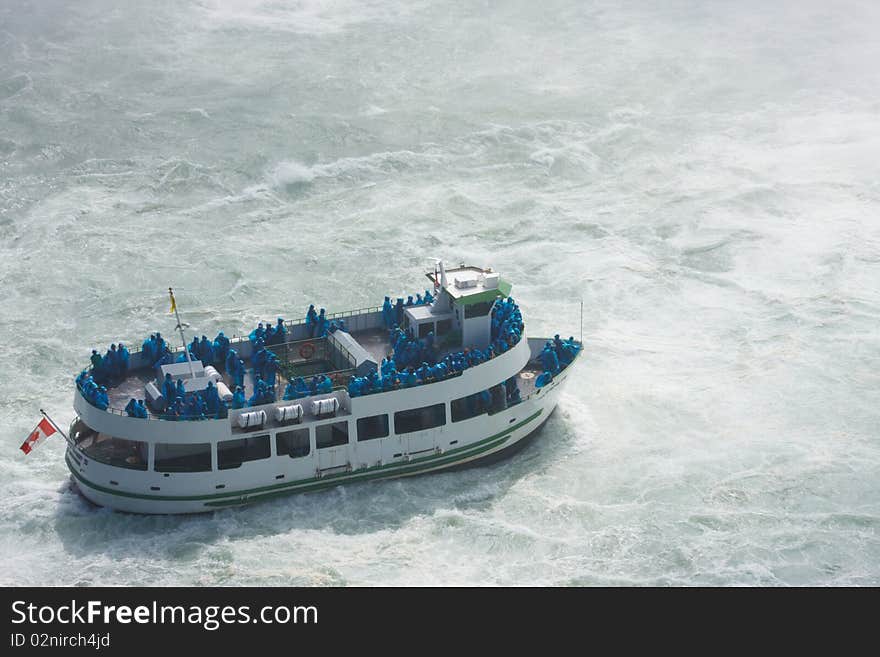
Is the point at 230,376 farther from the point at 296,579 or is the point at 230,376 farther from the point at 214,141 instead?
the point at 214,141

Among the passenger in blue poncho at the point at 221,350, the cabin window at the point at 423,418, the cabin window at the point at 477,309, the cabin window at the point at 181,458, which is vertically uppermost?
the cabin window at the point at 477,309

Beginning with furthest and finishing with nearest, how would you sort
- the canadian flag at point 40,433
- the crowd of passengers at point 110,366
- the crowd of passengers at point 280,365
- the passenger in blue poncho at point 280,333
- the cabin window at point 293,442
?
the passenger in blue poncho at point 280,333
the crowd of passengers at point 110,366
the cabin window at point 293,442
the crowd of passengers at point 280,365
the canadian flag at point 40,433

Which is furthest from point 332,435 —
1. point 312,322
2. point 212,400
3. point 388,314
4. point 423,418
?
point 388,314

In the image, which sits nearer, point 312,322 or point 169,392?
point 169,392

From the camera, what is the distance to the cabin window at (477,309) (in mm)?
32188

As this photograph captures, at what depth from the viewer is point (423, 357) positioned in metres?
31.9

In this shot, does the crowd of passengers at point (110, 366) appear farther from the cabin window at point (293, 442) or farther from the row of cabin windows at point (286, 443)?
the cabin window at point (293, 442)

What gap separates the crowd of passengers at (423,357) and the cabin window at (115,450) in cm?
539

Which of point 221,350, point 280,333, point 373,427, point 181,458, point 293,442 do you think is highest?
point 280,333

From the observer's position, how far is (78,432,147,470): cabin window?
95.3ft

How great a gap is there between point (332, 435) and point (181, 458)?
379 centimetres

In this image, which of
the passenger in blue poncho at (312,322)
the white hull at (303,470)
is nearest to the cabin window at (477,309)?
the white hull at (303,470)

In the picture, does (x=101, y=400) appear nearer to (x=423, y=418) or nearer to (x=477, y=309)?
(x=423, y=418)
